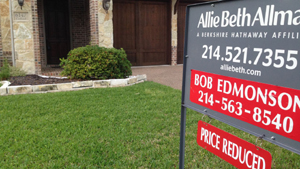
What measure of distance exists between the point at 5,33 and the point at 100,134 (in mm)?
7465

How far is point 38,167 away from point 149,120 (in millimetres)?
1943

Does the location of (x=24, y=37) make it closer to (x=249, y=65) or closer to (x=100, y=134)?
(x=100, y=134)

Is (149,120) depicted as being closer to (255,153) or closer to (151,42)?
(255,153)

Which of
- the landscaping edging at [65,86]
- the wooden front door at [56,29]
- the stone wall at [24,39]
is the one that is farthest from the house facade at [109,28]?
the landscaping edging at [65,86]

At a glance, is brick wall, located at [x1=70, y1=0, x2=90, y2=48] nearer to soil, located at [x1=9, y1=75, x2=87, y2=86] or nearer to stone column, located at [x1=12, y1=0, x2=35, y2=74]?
stone column, located at [x1=12, y1=0, x2=35, y2=74]

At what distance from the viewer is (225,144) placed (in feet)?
6.79

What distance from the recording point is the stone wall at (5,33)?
9.21 metres

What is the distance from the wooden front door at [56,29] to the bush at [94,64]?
13.9 ft

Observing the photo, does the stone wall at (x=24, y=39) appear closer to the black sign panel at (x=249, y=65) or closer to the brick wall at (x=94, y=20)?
the brick wall at (x=94, y=20)

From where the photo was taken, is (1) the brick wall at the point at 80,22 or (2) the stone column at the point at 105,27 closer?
(2) the stone column at the point at 105,27

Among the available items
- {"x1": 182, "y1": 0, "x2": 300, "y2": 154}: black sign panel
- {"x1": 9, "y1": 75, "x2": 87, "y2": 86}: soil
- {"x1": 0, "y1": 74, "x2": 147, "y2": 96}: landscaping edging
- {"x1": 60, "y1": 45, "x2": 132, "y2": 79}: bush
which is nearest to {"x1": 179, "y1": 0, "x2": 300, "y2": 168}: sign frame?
{"x1": 182, "y1": 0, "x2": 300, "y2": 154}: black sign panel

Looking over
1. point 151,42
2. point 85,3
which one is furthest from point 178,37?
point 85,3

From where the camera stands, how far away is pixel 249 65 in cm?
184

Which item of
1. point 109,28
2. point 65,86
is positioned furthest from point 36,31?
point 65,86
